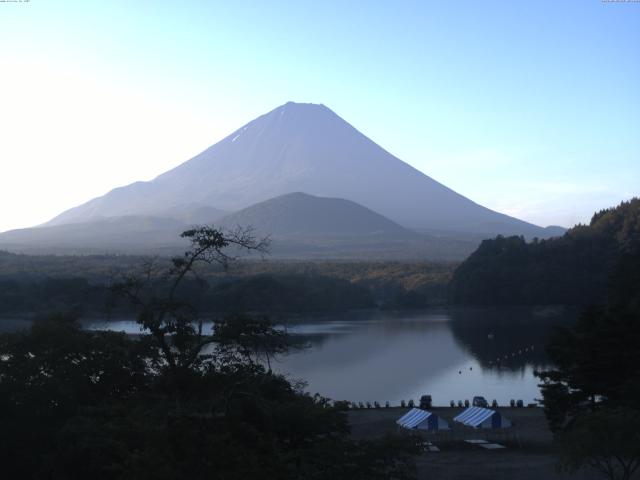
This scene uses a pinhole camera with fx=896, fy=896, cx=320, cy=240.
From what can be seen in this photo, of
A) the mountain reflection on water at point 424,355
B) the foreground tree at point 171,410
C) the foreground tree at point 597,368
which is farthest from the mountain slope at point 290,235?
the foreground tree at point 171,410

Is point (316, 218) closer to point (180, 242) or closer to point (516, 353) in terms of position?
point (180, 242)

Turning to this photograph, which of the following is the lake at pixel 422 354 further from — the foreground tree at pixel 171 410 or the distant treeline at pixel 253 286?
the foreground tree at pixel 171 410

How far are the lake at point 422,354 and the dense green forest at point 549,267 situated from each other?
109 cm

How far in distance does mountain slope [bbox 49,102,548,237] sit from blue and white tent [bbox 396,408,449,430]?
67.3 meters

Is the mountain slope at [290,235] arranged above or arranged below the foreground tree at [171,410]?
above

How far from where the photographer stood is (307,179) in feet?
273

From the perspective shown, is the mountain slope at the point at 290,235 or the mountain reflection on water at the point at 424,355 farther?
the mountain slope at the point at 290,235

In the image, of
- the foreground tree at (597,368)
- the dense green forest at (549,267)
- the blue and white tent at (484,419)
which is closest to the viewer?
the foreground tree at (597,368)

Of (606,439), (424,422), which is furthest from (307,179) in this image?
(606,439)

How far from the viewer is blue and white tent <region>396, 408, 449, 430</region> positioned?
10.7 meters

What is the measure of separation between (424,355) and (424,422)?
851cm

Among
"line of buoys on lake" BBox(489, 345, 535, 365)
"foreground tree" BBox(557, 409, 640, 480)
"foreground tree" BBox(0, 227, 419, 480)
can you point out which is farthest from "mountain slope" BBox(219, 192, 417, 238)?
"foreground tree" BBox(557, 409, 640, 480)

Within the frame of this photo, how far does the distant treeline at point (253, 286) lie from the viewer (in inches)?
866

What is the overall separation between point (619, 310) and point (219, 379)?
220 inches
